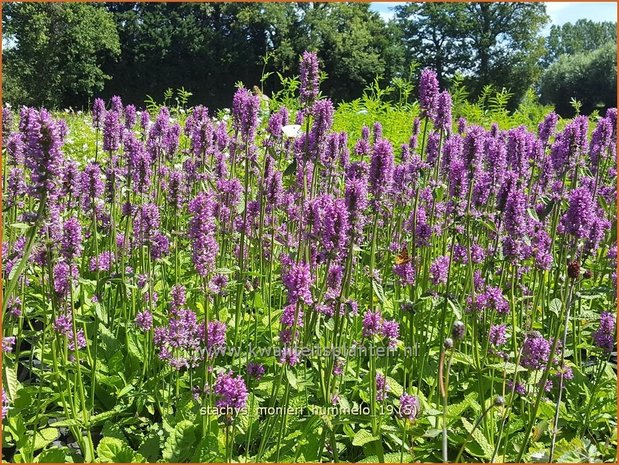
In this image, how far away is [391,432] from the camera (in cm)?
336

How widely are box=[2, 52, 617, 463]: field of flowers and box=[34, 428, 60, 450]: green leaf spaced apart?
1 centimetres

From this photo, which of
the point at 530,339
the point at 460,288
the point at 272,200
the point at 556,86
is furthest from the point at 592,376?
the point at 556,86

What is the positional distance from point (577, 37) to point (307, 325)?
111 m

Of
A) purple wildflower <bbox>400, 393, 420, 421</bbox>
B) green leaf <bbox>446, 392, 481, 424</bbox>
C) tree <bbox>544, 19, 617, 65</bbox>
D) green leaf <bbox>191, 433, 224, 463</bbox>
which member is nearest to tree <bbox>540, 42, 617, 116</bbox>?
green leaf <bbox>446, 392, 481, 424</bbox>

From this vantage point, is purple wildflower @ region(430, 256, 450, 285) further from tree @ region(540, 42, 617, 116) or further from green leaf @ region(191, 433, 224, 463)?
tree @ region(540, 42, 617, 116)

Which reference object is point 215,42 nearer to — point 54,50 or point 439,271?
point 54,50

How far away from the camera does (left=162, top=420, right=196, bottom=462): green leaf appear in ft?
10.4

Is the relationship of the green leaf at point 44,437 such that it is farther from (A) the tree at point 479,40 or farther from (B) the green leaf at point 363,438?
(A) the tree at point 479,40

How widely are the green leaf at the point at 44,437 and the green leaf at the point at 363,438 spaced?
1.70 m

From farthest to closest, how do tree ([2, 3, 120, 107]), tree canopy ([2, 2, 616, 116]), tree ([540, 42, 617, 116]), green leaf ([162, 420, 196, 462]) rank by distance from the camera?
tree ([540, 42, 617, 116])
tree canopy ([2, 2, 616, 116])
tree ([2, 3, 120, 107])
green leaf ([162, 420, 196, 462])

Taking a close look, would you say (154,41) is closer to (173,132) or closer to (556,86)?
(556,86)

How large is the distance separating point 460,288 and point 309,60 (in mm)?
2046

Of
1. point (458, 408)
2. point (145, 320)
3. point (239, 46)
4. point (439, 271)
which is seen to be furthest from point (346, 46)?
point (458, 408)

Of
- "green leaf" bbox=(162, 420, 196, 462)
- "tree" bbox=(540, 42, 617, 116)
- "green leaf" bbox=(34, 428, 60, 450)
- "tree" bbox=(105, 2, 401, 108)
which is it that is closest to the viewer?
"green leaf" bbox=(162, 420, 196, 462)
